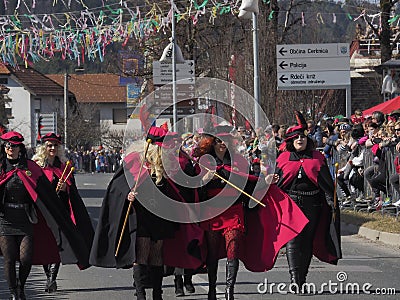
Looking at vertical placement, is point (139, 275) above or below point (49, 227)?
below

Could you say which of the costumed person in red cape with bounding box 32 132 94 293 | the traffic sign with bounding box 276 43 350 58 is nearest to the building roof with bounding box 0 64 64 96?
the traffic sign with bounding box 276 43 350 58

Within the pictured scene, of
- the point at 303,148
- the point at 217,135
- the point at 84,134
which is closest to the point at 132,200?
the point at 217,135

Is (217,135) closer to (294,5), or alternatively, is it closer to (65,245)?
(65,245)

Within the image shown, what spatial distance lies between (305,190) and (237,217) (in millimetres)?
1047

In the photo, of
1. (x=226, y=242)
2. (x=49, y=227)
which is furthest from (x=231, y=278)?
(x=49, y=227)

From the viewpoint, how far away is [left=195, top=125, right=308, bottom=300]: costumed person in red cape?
30.7ft

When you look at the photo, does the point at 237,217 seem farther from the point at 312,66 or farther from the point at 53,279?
the point at 312,66

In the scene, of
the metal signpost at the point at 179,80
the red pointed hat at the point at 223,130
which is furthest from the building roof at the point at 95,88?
the red pointed hat at the point at 223,130

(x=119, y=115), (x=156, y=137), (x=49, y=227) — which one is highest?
(x=119, y=115)

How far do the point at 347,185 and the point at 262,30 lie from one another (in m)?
9.17

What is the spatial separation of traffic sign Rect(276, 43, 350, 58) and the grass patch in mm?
4432

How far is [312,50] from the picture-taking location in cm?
2281

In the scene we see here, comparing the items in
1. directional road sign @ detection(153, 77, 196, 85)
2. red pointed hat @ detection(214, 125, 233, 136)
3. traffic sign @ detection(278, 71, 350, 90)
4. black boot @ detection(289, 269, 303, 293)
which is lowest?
black boot @ detection(289, 269, 303, 293)

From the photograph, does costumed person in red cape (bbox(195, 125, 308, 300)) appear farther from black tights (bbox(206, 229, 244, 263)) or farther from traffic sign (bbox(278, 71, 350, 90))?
traffic sign (bbox(278, 71, 350, 90))
